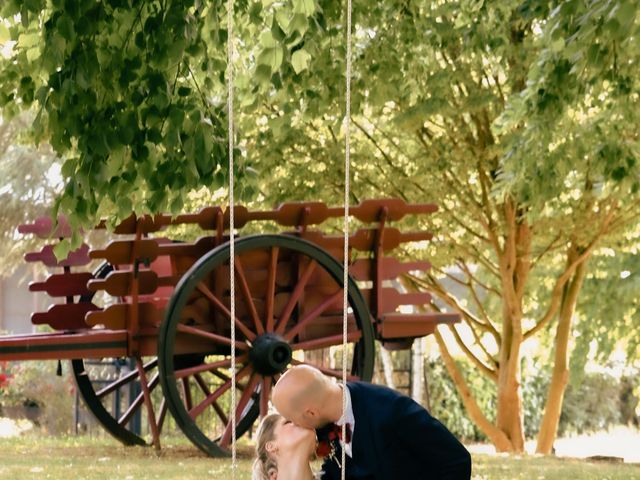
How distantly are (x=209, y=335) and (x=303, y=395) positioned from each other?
481 centimetres

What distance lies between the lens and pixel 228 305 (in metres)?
8.87

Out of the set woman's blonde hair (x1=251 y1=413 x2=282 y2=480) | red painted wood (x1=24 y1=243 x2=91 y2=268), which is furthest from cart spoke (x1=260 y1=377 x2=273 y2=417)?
woman's blonde hair (x1=251 y1=413 x2=282 y2=480)

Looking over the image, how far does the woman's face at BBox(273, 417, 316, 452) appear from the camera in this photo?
390 centimetres

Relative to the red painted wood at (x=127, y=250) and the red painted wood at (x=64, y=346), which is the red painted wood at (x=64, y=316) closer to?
the red painted wood at (x=64, y=346)

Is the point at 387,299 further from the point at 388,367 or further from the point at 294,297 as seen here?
the point at 388,367

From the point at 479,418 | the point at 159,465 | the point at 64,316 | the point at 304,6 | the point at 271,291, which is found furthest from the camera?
the point at 479,418

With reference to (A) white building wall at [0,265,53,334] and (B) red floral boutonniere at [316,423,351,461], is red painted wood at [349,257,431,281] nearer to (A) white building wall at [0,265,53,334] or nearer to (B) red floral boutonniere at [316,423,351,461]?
(B) red floral boutonniere at [316,423,351,461]

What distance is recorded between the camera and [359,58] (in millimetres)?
8680

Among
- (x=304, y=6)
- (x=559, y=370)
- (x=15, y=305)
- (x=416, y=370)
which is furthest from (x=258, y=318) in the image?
(x=15, y=305)

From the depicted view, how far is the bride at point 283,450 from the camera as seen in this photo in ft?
12.8

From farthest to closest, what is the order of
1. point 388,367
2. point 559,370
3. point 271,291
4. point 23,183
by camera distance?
point 23,183 < point 388,367 < point 559,370 < point 271,291

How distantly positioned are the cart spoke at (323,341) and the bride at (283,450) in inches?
190

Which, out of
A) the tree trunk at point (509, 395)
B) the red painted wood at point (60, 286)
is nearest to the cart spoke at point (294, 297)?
the red painted wood at point (60, 286)

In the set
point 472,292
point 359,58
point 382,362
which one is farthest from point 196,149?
point 382,362
